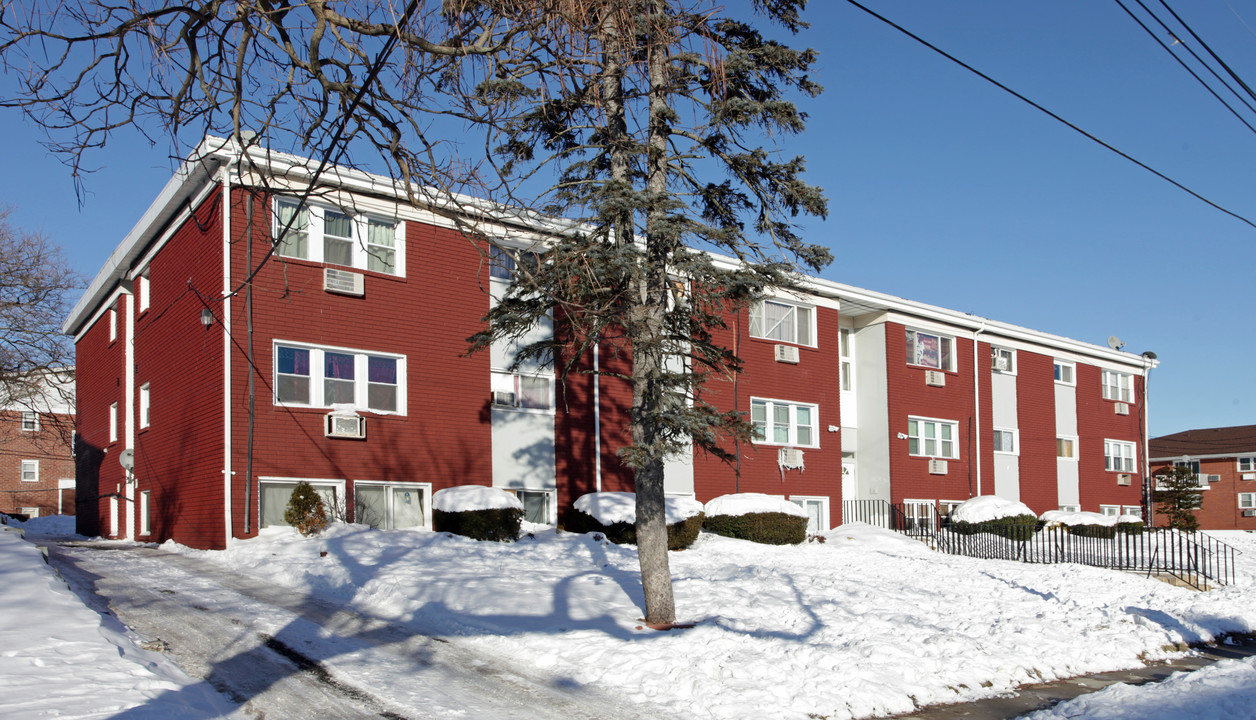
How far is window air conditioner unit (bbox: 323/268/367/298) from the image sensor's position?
19.4m

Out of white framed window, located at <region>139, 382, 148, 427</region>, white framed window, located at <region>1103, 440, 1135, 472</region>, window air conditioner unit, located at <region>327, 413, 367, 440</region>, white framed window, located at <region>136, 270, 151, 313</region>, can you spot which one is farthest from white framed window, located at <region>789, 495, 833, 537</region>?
white framed window, located at <region>136, 270, 151, 313</region>

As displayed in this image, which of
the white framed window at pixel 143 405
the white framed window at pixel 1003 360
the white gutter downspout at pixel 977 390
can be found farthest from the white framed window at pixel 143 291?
the white framed window at pixel 1003 360

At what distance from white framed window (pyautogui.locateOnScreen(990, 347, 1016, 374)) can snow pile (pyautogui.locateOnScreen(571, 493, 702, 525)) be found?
17886mm

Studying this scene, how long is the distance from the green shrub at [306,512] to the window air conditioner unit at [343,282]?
13.6 ft

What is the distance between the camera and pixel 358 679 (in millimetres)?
8734

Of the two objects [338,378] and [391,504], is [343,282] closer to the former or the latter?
[338,378]

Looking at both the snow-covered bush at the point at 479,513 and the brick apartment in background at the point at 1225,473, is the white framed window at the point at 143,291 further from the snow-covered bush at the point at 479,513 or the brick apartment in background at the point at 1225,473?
the brick apartment in background at the point at 1225,473

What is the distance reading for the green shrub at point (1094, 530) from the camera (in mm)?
29062

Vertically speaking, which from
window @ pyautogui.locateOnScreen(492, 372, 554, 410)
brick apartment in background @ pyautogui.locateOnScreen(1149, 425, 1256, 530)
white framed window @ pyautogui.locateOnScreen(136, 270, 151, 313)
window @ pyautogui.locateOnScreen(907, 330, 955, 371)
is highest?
white framed window @ pyautogui.locateOnScreen(136, 270, 151, 313)

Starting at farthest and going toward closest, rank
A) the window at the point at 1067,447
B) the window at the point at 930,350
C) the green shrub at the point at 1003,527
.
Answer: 1. the window at the point at 1067,447
2. the window at the point at 930,350
3. the green shrub at the point at 1003,527

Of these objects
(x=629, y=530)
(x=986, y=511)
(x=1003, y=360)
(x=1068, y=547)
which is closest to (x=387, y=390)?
(x=629, y=530)

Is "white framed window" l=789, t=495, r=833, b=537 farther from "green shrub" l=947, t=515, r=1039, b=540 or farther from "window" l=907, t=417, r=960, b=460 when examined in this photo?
"window" l=907, t=417, r=960, b=460

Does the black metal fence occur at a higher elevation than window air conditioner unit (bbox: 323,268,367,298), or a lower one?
lower

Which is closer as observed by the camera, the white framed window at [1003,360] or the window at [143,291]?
the window at [143,291]
